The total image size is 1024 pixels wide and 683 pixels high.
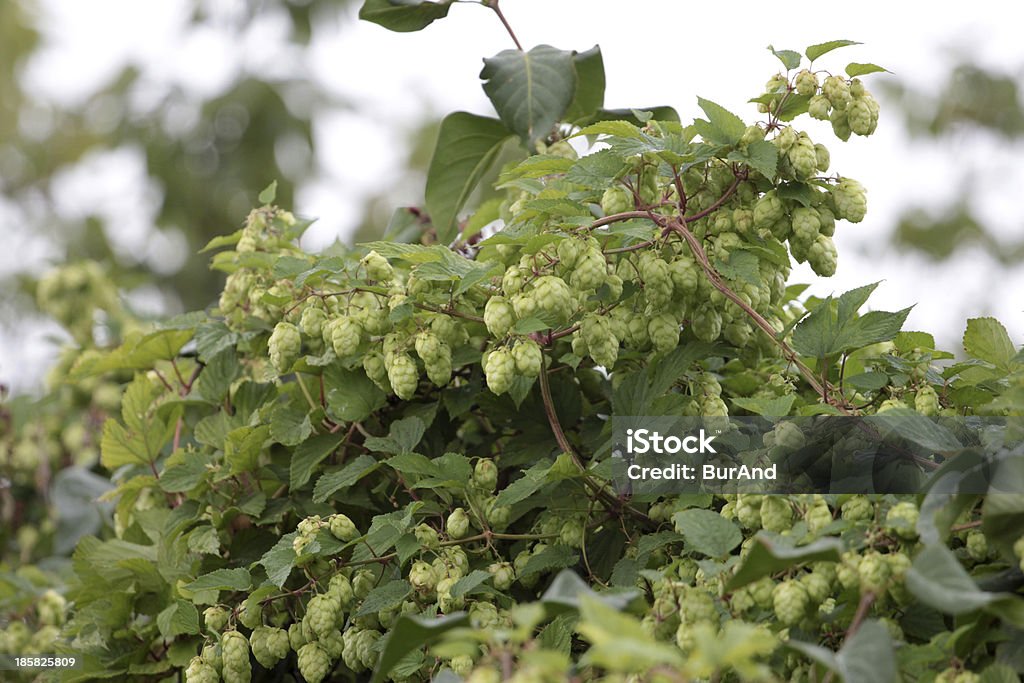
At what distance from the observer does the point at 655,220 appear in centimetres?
112

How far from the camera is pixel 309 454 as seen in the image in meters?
1.31

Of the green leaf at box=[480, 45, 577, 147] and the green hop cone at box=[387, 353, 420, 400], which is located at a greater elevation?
Result: the green leaf at box=[480, 45, 577, 147]

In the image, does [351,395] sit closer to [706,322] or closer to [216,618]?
[216,618]

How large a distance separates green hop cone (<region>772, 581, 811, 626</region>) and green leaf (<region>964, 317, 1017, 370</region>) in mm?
423

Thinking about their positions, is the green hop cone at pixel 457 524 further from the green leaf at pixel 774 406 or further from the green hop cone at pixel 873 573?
the green hop cone at pixel 873 573

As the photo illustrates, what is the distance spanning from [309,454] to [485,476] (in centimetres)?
26

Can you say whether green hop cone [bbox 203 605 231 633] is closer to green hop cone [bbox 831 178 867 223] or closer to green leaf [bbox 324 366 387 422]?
green leaf [bbox 324 366 387 422]

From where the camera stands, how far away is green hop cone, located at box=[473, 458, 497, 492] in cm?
116

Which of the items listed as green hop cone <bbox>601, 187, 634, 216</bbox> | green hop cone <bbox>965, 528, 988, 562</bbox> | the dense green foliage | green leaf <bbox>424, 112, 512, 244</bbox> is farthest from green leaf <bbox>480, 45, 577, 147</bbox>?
green hop cone <bbox>965, 528, 988, 562</bbox>

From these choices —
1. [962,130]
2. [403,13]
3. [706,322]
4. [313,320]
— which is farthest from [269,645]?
[962,130]

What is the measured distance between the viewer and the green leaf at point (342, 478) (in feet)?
3.96

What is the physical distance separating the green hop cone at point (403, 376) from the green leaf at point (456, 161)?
51 centimetres

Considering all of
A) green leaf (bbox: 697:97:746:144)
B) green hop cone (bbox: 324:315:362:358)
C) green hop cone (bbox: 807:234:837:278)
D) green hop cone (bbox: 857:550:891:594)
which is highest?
green leaf (bbox: 697:97:746:144)

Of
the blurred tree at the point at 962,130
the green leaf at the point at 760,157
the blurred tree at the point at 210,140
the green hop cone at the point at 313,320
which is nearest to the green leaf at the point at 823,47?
the green leaf at the point at 760,157
